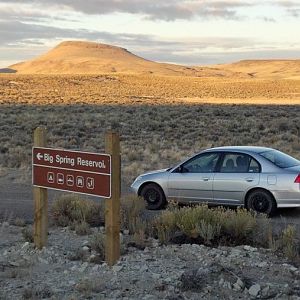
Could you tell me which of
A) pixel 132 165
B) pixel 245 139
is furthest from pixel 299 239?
pixel 245 139

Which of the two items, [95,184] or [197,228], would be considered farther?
[197,228]

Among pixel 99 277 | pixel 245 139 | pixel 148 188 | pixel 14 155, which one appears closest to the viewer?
pixel 99 277

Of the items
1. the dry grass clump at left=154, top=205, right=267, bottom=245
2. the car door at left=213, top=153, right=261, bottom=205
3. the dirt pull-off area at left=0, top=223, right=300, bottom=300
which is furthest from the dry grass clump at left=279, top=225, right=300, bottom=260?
the car door at left=213, top=153, right=261, bottom=205

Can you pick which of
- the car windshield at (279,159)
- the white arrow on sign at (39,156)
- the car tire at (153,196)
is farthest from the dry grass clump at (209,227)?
the car tire at (153,196)

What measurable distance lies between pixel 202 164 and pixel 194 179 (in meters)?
0.37

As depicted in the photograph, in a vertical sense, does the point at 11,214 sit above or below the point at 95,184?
below

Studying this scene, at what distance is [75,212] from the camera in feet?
39.2

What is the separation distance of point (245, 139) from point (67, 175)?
21.9m

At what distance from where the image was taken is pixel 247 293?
754 cm

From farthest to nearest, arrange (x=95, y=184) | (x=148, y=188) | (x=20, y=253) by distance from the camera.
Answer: (x=148, y=188) → (x=20, y=253) → (x=95, y=184)

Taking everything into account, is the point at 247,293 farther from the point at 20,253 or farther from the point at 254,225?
the point at 20,253

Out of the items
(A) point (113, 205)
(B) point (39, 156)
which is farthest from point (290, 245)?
(B) point (39, 156)

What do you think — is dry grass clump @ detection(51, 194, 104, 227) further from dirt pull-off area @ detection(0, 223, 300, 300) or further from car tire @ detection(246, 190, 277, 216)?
car tire @ detection(246, 190, 277, 216)

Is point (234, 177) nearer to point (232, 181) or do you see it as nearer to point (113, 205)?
point (232, 181)
